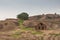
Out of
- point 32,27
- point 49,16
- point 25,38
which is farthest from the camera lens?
point 49,16

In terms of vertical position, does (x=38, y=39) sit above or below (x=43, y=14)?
below

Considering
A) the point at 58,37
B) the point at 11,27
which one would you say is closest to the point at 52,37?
the point at 58,37

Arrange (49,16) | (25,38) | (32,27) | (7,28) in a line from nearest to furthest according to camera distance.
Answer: (25,38) → (7,28) → (32,27) → (49,16)

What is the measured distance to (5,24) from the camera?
55.9 m

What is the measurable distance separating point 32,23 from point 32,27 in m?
1.52

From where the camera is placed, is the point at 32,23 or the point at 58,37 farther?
the point at 32,23

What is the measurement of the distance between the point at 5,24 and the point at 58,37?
60.6 ft

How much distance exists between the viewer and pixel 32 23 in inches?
2317

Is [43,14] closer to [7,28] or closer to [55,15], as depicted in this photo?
[55,15]

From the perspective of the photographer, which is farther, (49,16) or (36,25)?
(49,16)

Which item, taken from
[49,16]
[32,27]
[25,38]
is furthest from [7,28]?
[49,16]

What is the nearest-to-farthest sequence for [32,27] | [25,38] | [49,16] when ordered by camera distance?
[25,38], [32,27], [49,16]

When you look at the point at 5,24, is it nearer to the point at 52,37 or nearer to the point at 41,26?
the point at 41,26

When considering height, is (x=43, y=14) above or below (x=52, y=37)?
above
